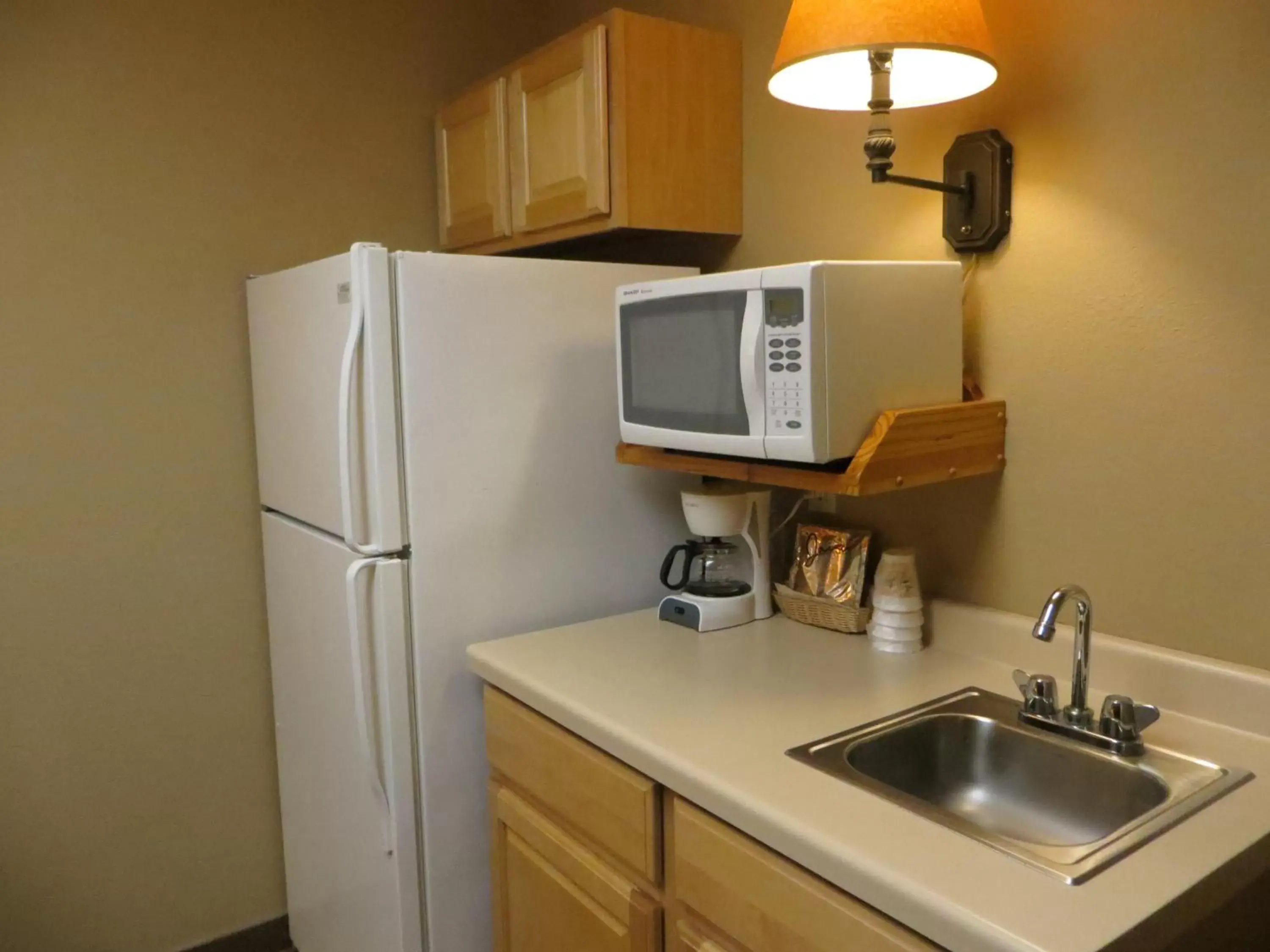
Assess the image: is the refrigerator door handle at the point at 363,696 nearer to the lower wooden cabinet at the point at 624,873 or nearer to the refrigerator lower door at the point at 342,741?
the refrigerator lower door at the point at 342,741

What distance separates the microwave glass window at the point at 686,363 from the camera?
4.70 ft

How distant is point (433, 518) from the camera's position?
1.65m

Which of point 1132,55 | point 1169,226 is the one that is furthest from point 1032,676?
point 1132,55

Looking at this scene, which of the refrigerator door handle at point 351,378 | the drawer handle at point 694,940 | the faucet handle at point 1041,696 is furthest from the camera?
the refrigerator door handle at point 351,378

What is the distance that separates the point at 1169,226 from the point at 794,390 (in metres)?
0.55

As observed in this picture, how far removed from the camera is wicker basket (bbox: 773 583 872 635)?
1.69m

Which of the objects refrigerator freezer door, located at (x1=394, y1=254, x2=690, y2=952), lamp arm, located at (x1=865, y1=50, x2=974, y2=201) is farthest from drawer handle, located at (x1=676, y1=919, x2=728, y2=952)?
lamp arm, located at (x1=865, y1=50, x2=974, y2=201)

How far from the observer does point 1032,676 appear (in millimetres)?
1329

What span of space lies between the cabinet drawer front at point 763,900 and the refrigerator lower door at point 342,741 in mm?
633

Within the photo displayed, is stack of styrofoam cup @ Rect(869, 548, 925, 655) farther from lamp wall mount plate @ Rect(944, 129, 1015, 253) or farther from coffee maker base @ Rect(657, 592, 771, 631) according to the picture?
lamp wall mount plate @ Rect(944, 129, 1015, 253)

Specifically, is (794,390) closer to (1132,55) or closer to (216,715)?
(1132,55)

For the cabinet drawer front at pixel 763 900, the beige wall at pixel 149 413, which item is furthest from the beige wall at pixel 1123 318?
the beige wall at pixel 149 413

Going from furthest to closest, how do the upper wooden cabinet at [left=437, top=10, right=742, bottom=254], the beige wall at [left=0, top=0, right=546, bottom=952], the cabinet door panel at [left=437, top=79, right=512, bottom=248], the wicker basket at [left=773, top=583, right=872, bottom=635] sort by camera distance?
the cabinet door panel at [left=437, top=79, right=512, bottom=248] → the beige wall at [left=0, top=0, right=546, bottom=952] → the upper wooden cabinet at [left=437, top=10, right=742, bottom=254] → the wicker basket at [left=773, top=583, right=872, bottom=635]

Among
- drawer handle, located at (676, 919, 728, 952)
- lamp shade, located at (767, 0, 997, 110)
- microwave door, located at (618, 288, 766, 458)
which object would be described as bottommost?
drawer handle, located at (676, 919, 728, 952)
